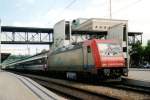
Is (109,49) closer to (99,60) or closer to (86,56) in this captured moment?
(99,60)

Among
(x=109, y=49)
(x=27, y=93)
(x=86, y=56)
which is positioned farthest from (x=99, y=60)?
(x=27, y=93)

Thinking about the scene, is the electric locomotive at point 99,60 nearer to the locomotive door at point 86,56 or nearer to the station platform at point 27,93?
the locomotive door at point 86,56

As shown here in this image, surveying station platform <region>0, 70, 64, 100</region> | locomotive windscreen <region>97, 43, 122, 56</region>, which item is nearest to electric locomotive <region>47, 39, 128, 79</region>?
locomotive windscreen <region>97, 43, 122, 56</region>

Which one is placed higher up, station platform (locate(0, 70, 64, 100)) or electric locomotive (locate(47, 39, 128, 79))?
electric locomotive (locate(47, 39, 128, 79))

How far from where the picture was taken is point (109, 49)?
2652 centimetres

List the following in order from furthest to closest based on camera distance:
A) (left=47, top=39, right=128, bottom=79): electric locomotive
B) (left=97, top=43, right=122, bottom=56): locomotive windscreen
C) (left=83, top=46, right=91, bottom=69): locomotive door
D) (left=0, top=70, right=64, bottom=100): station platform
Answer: (left=83, top=46, right=91, bottom=69): locomotive door, (left=97, top=43, right=122, bottom=56): locomotive windscreen, (left=47, top=39, right=128, bottom=79): electric locomotive, (left=0, top=70, right=64, bottom=100): station platform

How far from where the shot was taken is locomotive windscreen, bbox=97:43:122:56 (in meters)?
26.1

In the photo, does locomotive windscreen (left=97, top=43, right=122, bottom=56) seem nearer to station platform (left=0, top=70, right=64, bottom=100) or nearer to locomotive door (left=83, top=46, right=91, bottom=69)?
locomotive door (left=83, top=46, right=91, bottom=69)

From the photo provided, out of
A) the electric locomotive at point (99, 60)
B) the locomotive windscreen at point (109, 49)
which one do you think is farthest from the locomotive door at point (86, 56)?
the locomotive windscreen at point (109, 49)

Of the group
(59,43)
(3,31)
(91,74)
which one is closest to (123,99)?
(91,74)

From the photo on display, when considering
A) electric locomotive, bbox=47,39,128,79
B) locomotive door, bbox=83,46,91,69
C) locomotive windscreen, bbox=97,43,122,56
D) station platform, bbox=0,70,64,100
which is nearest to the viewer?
station platform, bbox=0,70,64,100

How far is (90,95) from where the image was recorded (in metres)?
18.4

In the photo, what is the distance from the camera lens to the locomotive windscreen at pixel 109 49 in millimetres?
26142

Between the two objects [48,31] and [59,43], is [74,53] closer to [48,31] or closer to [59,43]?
[59,43]
